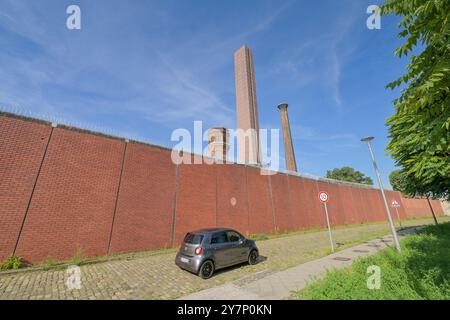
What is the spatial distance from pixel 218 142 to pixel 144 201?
1660 centimetres

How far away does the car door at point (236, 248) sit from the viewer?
8.58 meters

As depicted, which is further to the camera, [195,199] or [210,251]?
[195,199]

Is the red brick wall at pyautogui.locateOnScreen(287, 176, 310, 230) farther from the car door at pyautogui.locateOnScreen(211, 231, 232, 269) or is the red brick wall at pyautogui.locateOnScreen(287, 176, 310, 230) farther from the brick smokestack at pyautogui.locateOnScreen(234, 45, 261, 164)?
the car door at pyautogui.locateOnScreen(211, 231, 232, 269)

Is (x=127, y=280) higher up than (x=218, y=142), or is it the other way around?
(x=218, y=142)

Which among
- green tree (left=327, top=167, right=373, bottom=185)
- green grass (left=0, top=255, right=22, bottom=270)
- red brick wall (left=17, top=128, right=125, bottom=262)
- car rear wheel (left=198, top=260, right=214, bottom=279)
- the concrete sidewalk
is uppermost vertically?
green tree (left=327, top=167, right=373, bottom=185)

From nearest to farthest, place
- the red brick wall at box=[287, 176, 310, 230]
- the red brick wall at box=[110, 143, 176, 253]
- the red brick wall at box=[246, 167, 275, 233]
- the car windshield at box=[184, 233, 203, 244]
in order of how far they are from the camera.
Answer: the car windshield at box=[184, 233, 203, 244]
the red brick wall at box=[110, 143, 176, 253]
the red brick wall at box=[246, 167, 275, 233]
the red brick wall at box=[287, 176, 310, 230]

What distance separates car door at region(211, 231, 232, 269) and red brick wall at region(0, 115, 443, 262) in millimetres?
5725

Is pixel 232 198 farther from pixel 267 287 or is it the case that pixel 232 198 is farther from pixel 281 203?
pixel 267 287

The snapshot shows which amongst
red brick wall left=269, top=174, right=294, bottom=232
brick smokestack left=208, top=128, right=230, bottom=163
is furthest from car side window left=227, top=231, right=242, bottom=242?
brick smokestack left=208, top=128, right=230, bottom=163

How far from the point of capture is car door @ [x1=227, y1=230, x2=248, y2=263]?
338 inches

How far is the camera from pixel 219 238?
8.35m

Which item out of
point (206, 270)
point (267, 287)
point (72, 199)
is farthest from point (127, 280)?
point (72, 199)
